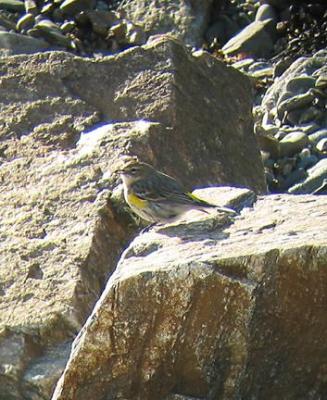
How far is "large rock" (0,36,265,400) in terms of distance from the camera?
8422 millimetres

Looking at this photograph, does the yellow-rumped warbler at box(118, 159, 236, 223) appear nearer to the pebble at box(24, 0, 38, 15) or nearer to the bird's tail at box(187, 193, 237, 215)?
the bird's tail at box(187, 193, 237, 215)

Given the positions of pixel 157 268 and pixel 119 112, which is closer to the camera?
pixel 157 268

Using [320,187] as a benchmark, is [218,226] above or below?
above

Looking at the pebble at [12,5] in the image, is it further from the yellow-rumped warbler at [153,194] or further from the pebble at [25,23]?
the yellow-rumped warbler at [153,194]

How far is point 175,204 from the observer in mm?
8680

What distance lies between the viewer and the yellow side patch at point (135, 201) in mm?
8789

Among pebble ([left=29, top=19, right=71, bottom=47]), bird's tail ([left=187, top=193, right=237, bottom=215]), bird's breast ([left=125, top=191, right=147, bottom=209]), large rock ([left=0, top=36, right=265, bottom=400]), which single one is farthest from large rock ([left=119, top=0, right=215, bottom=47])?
bird's tail ([left=187, top=193, right=237, bottom=215])

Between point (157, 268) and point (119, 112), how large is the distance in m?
3.38

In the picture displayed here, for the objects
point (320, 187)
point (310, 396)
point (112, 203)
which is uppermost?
point (112, 203)

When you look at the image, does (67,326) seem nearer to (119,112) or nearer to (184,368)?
(184,368)

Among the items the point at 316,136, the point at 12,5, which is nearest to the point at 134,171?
the point at 316,136

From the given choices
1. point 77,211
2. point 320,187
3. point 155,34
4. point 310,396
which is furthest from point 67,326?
point 155,34

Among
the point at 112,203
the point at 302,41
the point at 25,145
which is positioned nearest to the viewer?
the point at 112,203

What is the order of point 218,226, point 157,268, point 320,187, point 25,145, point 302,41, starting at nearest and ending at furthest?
point 157,268 < point 218,226 < point 25,145 < point 320,187 < point 302,41
